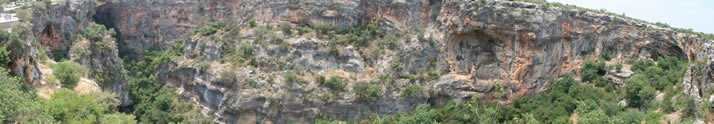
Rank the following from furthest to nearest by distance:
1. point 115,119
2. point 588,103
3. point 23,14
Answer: point 588,103
point 23,14
point 115,119

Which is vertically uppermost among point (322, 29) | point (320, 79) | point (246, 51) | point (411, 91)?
point (322, 29)

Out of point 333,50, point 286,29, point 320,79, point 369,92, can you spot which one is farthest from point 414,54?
point 286,29

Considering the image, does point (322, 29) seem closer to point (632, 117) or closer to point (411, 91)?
point (411, 91)

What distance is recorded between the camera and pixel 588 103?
3594 centimetres

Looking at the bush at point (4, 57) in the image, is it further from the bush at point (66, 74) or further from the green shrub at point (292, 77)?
the green shrub at point (292, 77)

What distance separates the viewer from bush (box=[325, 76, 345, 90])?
41500 mm

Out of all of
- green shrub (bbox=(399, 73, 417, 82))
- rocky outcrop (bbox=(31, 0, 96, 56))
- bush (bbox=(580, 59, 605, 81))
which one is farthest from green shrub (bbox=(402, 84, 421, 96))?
rocky outcrop (bbox=(31, 0, 96, 56))

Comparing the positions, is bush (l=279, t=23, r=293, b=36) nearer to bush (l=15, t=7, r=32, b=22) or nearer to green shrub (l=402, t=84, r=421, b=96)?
green shrub (l=402, t=84, r=421, b=96)

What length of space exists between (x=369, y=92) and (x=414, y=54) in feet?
20.2

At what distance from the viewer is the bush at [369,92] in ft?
135

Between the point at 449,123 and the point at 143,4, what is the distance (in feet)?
113

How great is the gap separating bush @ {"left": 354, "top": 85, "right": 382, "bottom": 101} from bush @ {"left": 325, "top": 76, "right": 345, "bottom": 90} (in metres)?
1.32

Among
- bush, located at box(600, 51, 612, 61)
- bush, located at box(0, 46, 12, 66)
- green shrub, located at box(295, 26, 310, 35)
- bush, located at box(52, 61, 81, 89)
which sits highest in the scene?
bush, located at box(0, 46, 12, 66)

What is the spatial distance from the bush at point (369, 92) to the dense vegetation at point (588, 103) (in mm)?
1810
